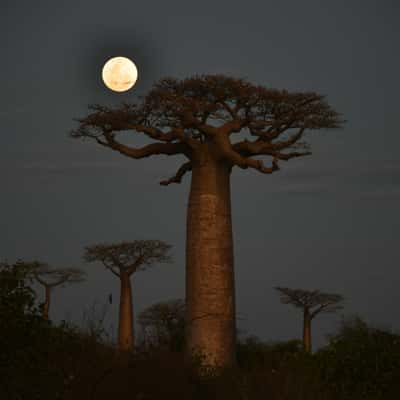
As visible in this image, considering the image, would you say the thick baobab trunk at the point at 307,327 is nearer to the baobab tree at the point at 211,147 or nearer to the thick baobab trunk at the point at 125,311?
the thick baobab trunk at the point at 125,311

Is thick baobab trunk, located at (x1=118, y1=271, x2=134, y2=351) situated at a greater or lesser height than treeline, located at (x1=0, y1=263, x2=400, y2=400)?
greater

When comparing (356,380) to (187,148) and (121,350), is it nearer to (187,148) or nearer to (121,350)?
(121,350)

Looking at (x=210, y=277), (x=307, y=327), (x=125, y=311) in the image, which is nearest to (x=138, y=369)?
(x=210, y=277)

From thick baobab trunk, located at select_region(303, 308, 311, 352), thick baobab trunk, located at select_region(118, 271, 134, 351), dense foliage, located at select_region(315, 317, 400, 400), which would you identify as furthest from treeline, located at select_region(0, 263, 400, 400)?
thick baobab trunk, located at select_region(303, 308, 311, 352)

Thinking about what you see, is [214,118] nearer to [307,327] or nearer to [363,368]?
[363,368]

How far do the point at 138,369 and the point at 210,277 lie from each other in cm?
335

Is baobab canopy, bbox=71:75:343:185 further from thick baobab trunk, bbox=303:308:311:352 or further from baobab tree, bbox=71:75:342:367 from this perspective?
thick baobab trunk, bbox=303:308:311:352

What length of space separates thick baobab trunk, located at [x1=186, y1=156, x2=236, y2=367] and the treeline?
1418 millimetres

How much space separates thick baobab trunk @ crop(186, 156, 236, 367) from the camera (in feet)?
33.0

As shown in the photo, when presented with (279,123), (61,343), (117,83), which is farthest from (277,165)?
(61,343)

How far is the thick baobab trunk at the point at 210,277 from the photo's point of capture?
33.0 feet

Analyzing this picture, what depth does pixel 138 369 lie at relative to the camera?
6.84 metres

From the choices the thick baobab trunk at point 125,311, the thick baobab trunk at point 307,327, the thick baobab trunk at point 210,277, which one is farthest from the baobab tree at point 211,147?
the thick baobab trunk at point 307,327

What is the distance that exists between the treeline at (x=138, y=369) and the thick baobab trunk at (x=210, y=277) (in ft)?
4.65
